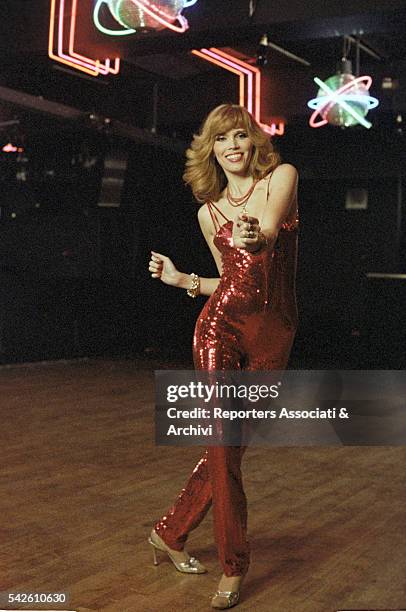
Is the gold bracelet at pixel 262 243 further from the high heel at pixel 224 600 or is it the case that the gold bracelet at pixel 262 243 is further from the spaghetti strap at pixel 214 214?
the high heel at pixel 224 600

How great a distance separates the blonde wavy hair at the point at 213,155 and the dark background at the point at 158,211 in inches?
208

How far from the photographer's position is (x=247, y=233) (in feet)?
6.15

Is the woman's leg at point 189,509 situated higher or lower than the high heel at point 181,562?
higher

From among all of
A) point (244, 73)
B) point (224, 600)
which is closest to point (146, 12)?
point (224, 600)

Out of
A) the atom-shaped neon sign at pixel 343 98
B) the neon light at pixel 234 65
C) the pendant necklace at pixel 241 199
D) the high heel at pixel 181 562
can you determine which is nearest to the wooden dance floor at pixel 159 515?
the high heel at pixel 181 562

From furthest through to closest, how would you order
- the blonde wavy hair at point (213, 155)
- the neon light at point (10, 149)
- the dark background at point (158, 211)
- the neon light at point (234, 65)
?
1. the neon light at point (10, 149)
2. the dark background at point (158, 211)
3. the neon light at point (234, 65)
4. the blonde wavy hair at point (213, 155)

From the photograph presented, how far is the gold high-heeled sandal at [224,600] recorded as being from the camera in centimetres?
214

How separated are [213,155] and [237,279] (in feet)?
1.12

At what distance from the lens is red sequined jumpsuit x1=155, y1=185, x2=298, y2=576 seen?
216cm

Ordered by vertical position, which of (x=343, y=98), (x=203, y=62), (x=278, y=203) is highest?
(x=203, y=62)

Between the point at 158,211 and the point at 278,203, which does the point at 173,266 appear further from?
the point at 158,211

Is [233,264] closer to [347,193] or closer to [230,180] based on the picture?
[230,180]

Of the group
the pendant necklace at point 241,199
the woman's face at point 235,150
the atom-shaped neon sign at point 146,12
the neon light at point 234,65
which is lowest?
the pendant necklace at point 241,199

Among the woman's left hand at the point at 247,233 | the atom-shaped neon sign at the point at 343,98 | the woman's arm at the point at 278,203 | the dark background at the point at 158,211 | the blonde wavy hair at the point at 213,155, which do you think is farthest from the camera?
the dark background at the point at 158,211
